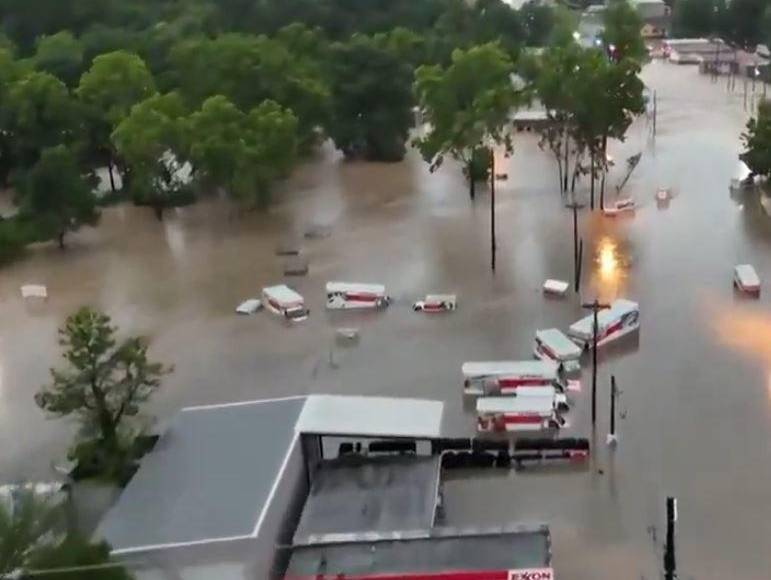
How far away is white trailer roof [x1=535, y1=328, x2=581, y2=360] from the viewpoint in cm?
1052

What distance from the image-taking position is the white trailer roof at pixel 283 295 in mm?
12203

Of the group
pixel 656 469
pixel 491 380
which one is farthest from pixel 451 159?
pixel 656 469

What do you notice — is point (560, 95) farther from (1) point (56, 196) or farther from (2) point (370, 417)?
(2) point (370, 417)

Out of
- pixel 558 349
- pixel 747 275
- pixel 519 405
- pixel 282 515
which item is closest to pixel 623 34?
pixel 747 275

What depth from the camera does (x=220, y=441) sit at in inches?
329

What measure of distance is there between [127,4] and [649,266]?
15.5 m

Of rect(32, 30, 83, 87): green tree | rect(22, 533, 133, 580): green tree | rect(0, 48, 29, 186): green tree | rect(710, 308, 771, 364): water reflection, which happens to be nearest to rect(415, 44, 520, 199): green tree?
rect(710, 308, 771, 364): water reflection

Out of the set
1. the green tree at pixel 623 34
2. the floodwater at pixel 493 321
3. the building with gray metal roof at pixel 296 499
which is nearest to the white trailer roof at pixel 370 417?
the building with gray metal roof at pixel 296 499

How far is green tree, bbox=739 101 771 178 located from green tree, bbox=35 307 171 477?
10.1 m

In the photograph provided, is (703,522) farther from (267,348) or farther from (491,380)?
(267,348)

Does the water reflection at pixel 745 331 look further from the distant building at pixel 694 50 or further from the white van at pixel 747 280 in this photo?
the distant building at pixel 694 50

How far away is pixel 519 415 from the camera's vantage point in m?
9.32

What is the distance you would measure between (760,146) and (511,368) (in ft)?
25.4

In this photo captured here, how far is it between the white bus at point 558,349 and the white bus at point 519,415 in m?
1.02
